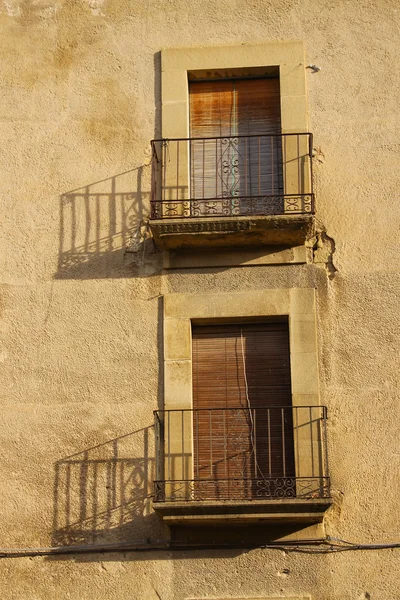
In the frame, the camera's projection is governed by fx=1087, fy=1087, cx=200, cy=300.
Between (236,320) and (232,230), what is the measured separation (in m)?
0.84

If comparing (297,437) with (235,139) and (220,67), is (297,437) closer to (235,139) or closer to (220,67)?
(235,139)

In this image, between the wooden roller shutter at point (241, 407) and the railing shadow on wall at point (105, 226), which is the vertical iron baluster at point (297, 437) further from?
the railing shadow on wall at point (105, 226)

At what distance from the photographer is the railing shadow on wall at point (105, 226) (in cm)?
1026

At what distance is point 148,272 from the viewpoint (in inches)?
402

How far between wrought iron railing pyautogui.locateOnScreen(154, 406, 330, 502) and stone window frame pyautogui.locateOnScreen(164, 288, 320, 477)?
10 centimetres

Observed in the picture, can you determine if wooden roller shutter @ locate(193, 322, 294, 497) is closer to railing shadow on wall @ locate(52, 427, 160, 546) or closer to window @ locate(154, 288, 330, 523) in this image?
window @ locate(154, 288, 330, 523)

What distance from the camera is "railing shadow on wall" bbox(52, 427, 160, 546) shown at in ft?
31.1

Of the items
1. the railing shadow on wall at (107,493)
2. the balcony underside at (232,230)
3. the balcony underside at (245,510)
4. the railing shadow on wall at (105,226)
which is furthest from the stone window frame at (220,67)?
the balcony underside at (245,510)

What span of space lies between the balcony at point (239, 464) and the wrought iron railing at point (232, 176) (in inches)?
74.5

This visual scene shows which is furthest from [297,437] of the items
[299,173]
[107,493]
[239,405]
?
[299,173]

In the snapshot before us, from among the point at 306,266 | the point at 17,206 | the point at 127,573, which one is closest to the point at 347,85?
the point at 306,266

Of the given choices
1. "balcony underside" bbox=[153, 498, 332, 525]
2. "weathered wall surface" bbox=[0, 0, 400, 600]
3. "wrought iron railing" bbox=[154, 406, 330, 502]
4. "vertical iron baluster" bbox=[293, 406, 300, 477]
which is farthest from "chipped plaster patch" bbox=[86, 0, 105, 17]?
"balcony underside" bbox=[153, 498, 332, 525]

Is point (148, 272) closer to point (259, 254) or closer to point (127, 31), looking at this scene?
point (259, 254)

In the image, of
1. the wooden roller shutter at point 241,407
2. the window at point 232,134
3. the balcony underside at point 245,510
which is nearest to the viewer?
the balcony underside at point 245,510
